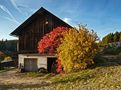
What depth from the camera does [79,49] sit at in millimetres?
27438

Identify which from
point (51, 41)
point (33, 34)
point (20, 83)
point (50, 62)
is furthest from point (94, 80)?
point (33, 34)

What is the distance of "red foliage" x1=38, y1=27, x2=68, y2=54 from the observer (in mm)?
32906

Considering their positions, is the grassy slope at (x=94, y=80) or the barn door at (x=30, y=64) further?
the barn door at (x=30, y=64)

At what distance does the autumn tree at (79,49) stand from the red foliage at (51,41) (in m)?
4.29

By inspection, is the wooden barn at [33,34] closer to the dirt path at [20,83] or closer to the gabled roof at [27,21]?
the gabled roof at [27,21]

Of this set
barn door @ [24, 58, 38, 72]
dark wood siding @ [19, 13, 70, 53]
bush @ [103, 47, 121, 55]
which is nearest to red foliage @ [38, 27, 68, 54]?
dark wood siding @ [19, 13, 70, 53]

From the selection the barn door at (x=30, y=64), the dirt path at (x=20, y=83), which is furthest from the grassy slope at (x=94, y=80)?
the barn door at (x=30, y=64)

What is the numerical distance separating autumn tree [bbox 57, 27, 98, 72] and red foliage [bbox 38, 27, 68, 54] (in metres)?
4.29

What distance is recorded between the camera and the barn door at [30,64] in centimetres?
3731

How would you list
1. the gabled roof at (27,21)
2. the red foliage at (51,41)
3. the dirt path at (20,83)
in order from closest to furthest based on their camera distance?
the dirt path at (20,83) → the red foliage at (51,41) → the gabled roof at (27,21)

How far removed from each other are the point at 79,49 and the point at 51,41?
21.4ft

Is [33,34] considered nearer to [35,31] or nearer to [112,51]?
[35,31]

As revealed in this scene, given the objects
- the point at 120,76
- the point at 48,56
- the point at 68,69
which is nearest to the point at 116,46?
the point at 48,56

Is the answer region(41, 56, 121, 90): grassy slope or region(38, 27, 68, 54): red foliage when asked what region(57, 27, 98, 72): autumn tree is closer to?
region(41, 56, 121, 90): grassy slope
